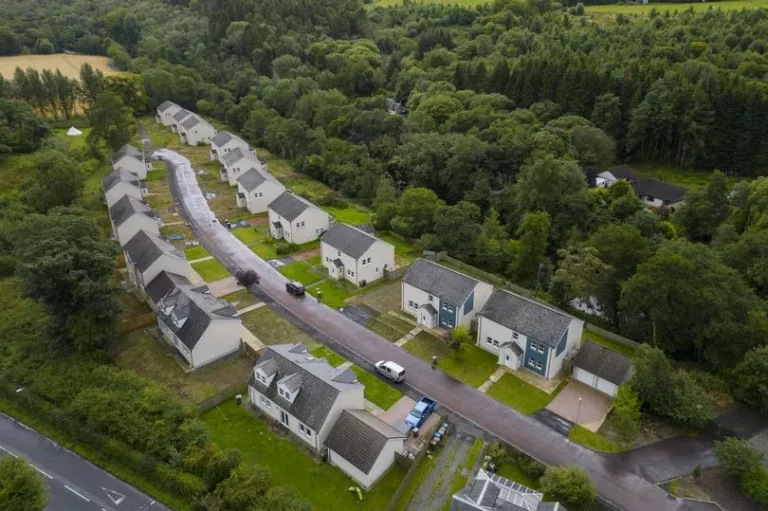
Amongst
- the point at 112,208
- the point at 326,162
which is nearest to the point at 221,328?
the point at 112,208

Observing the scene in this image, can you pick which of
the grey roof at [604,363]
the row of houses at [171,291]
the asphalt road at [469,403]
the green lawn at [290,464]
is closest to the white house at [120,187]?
the row of houses at [171,291]

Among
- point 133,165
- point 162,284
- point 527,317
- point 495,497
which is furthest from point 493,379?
point 133,165

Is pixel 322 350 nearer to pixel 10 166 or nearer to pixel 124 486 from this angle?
pixel 124 486

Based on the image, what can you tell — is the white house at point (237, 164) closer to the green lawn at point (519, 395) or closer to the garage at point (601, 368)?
the green lawn at point (519, 395)

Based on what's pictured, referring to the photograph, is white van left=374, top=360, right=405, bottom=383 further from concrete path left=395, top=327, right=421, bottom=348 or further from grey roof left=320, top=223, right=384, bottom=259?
grey roof left=320, top=223, right=384, bottom=259

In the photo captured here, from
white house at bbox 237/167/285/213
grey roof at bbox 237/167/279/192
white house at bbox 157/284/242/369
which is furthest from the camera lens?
grey roof at bbox 237/167/279/192

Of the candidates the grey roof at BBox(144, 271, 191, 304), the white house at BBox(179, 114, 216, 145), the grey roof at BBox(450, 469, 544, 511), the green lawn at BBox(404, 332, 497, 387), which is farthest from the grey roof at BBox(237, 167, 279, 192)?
the grey roof at BBox(450, 469, 544, 511)
